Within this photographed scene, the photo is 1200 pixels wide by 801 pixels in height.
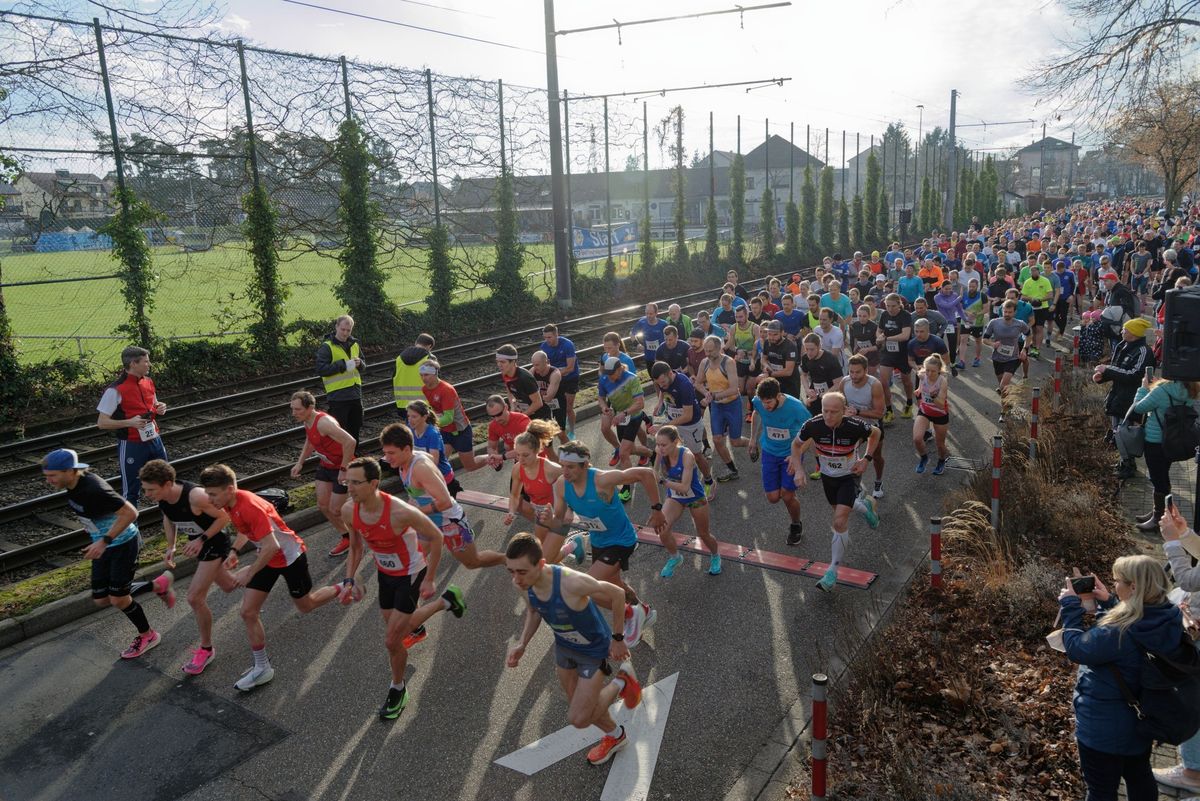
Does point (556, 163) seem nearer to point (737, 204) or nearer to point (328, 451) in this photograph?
point (328, 451)

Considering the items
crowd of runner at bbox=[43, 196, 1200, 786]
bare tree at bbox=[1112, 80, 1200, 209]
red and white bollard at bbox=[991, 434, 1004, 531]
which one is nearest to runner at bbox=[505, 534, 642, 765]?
crowd of runner at bbox=[43, 196, 1200, 786]

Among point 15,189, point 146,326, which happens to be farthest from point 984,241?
point 15,189

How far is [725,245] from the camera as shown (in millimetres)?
38781

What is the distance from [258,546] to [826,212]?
45524 millimetres

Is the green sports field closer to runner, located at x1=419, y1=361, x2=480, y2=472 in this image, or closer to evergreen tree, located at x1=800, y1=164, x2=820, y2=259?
runner, located at x1=419, y1=361, x2=480, y2=472

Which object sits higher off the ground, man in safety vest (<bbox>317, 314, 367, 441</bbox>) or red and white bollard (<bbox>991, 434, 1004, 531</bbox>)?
man in safety vest (<bbox>317, 314, 367, 441</bbox>)

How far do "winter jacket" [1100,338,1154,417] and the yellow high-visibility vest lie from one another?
31.0ft

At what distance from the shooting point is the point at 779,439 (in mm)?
8719

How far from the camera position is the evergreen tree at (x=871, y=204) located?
52972 millimetres

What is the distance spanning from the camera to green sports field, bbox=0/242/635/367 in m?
16.2

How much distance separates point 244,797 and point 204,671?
1820 mm

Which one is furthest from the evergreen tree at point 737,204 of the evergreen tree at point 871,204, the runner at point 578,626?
the runner at point 578,626

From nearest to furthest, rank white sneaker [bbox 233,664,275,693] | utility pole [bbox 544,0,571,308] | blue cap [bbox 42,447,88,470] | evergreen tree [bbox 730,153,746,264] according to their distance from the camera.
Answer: white sneaker [bbox 233,664,275,693]
blue cap [bbox 42,447,88,470]
utility pole [bbox 544,0,571,308]
evergreen tree [bbox 730,153,746,264]

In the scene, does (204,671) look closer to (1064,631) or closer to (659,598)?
(659,598)
